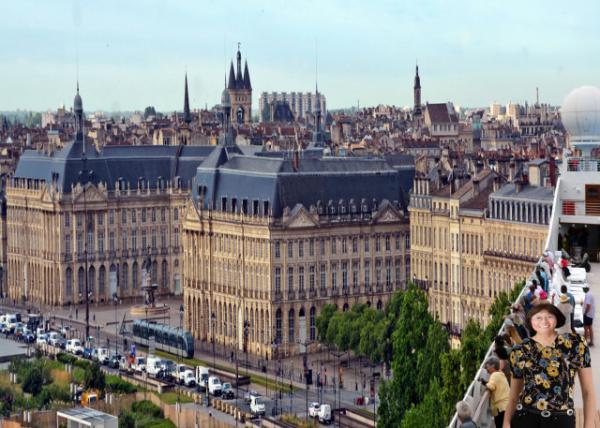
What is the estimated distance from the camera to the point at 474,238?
102 metres

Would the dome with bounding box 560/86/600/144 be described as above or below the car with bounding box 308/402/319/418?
above

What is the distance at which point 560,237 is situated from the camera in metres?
37.2

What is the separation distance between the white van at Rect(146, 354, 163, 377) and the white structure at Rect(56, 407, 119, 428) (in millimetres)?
19239

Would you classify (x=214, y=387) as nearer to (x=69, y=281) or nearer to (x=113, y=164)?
(x=69, y=281)

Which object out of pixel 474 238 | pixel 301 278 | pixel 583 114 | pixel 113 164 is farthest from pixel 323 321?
pixel 583 114

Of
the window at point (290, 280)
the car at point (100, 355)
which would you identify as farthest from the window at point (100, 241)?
the window at point (290, 280)

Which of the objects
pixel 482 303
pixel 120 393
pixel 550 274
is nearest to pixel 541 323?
pixel 550 274

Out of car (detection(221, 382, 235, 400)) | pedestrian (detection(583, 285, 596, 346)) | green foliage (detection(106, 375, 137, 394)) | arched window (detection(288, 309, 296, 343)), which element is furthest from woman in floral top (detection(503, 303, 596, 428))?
arched window (detection(288, 309, 296, 343))

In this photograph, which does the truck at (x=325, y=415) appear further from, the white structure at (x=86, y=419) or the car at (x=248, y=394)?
the white structure at (x=86, y=419)

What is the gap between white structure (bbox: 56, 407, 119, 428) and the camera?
7275cm

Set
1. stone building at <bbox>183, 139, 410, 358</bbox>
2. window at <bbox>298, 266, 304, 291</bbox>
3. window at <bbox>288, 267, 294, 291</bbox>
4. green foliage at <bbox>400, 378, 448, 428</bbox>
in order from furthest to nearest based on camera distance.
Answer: window at <bbox>298, 266, 304, 291</bbox> → window at <bbox>288, 267, 294, 291</bbox> → stone building at <bbox>183, 139, 410, 358</bbox> → green foliage at <bbox>400, 378, 448, 428</bbox>

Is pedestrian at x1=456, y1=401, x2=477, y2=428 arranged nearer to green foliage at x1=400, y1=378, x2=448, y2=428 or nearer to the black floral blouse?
the black floral blouse

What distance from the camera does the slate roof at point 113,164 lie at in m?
140

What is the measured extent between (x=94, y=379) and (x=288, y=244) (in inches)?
867
